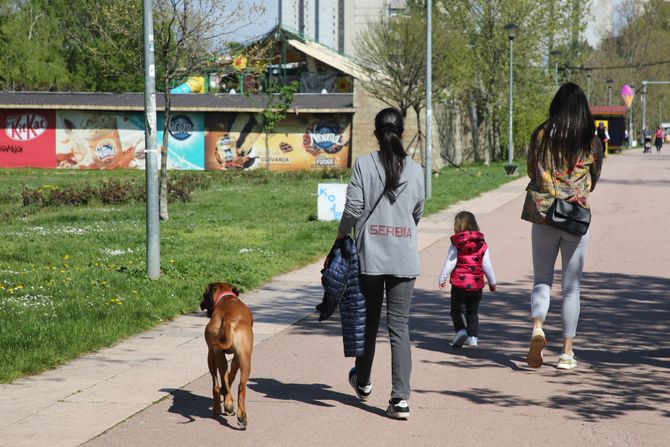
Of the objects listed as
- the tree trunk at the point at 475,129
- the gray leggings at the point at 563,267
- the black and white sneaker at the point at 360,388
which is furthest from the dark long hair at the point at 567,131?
the tree trunk at the point at 475,129

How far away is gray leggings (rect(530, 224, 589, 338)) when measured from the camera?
772cm

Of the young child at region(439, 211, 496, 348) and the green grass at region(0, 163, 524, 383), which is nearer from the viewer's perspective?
the young child at region(439, 211, 496, 348)

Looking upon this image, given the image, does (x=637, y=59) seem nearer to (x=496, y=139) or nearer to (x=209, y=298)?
(x=496, y=139)

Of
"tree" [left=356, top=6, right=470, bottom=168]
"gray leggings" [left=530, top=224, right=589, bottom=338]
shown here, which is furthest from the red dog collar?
"tree" [left=356, top=6, right=470, bottom=168]

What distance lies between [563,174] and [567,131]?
0.99ft

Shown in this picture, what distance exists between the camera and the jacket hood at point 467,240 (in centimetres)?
855

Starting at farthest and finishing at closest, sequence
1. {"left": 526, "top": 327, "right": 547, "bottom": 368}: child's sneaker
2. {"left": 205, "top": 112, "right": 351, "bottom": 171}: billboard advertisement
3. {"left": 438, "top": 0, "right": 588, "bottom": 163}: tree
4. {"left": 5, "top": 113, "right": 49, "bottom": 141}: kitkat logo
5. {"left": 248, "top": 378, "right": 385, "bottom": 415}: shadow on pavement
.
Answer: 1. {"left": 438, "top": 0, "right": 588, "bottom": 163}: tree
2. {"left": 5, "top": 113, "right": 49, "bottom": 141}: kitkat logo
3. {"left": 205, "top": 112, "right": 351, "bottom": 171}: billboard advertisement
4. {"left": 526, "top": 327, "right": 547, "bottom": 368}: child's sneaker
5. {"left": 248, "top": 378, "right": 385, "bottom": 415}: shadow on pavement

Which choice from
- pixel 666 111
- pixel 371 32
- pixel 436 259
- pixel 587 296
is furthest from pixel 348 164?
pixel 666 111

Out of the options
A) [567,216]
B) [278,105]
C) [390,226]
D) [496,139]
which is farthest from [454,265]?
[496,139]

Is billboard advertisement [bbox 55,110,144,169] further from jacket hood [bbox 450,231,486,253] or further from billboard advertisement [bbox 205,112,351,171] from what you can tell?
jacket hood [bbox 450,231,486,253]

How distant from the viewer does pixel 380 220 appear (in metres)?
6.27

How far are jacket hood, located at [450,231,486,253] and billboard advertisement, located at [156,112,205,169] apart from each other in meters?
39.0

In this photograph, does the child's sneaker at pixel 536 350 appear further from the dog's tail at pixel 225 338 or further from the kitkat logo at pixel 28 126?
the kitkat logo at pixel 28 126

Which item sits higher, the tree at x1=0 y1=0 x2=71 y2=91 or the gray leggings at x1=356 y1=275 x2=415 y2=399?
the tree at x1=0 y1=0 x2=71 y2=91
